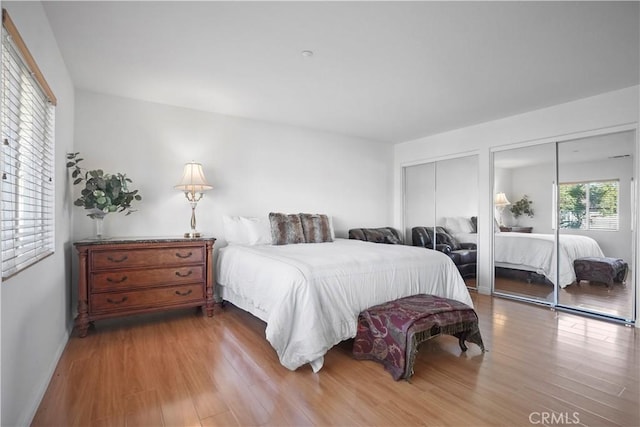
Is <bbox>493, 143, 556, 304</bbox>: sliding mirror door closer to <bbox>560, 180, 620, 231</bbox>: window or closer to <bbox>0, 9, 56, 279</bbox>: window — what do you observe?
<bbox>560, 180, 620, 231</bbox>: window

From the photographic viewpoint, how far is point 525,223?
405 cm

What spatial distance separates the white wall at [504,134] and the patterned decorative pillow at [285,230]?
238cm

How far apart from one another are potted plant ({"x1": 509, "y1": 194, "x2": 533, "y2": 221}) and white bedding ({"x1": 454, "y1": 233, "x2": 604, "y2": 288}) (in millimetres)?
258

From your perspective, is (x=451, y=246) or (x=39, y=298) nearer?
(x=39, y=298)

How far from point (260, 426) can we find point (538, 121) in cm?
Answer: 429

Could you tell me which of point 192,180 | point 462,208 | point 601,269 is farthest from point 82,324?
point 601,269

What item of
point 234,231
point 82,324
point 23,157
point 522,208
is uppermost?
point 23,157

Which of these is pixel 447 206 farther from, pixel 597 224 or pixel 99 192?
pixel 99 192

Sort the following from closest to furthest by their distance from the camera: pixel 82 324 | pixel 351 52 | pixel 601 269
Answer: pixel 351 52
pixel 82 324
pixel 601 269

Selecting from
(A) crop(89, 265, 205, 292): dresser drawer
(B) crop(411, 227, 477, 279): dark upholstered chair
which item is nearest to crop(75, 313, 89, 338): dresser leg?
(A) crop(89, 265, 205, 292): dresser drawer

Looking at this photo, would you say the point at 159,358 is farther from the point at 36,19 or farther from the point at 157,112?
the point at 157,112

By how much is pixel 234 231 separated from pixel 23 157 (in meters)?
2.26

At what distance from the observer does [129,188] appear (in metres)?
3.50

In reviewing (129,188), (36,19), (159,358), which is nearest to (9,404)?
(159,358)
